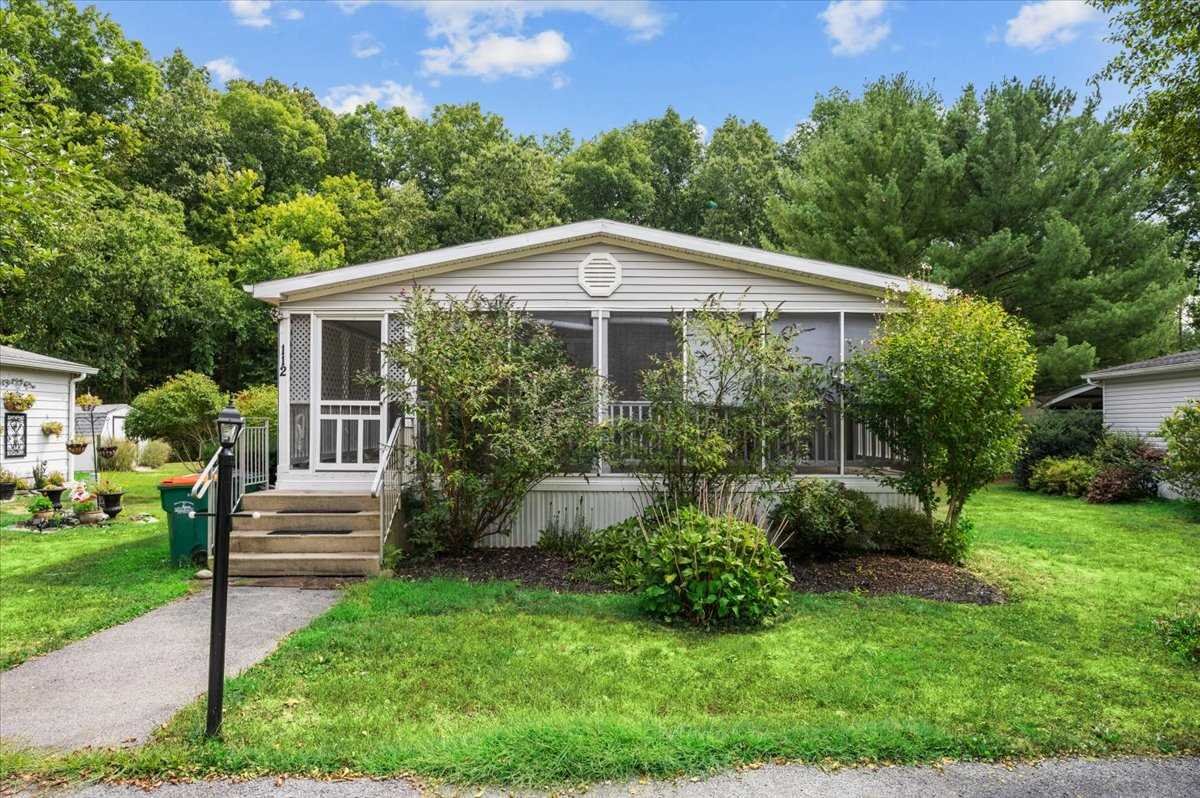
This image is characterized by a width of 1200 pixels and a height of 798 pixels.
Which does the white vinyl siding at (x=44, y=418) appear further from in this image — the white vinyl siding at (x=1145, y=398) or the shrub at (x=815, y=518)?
the white vinyl siding at (x=1145, y=398)

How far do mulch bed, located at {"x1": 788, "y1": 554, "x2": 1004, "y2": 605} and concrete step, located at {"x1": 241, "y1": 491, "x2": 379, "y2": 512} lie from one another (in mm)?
4636

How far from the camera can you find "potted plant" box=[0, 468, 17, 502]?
13.0 metres

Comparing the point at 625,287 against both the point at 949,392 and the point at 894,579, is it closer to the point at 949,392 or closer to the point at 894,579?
the point at 949,392

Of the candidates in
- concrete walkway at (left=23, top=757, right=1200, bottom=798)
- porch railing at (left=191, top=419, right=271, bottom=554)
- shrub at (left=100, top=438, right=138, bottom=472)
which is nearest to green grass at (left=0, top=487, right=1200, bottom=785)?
concrete walkway at (left=23, top=757, right=1200, bottom=798)

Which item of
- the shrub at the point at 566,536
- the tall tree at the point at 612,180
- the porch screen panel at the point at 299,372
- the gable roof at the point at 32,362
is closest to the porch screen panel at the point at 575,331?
the shrub at the point at 566,536

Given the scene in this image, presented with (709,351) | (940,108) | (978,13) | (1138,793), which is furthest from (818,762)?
(940,108)

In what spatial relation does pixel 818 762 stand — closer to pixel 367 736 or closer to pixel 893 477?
pixel 367 736

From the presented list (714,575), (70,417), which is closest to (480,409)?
(714,575)

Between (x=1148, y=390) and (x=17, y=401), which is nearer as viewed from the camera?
(x=17, y=401)

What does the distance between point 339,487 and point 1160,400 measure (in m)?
15.6

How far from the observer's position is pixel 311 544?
6902mm

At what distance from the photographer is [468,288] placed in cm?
834

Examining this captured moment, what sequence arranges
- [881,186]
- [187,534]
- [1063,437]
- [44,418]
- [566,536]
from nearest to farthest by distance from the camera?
[187,534]
[566,536]
[44,418]
[1063,437]
[881,186]

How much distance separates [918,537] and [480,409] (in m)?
5.08
